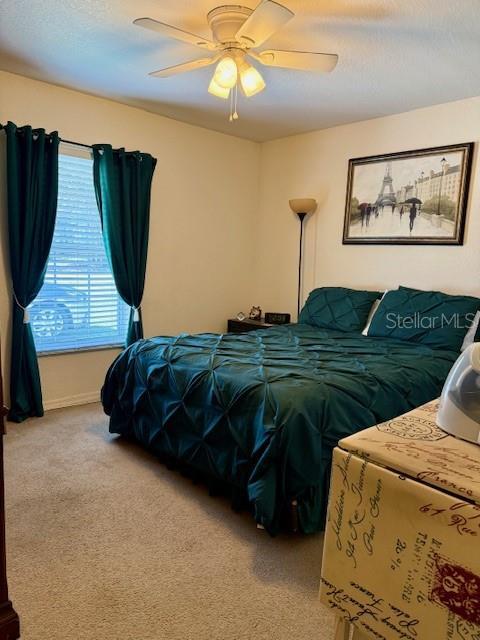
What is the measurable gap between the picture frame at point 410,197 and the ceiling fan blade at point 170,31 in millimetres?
2067

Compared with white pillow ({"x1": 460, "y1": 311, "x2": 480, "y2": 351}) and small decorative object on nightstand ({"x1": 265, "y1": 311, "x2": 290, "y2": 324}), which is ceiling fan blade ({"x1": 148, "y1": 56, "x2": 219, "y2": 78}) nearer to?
white pillow ({"x1": 460, "y1": 311, "x2": 480, "y2": 351})

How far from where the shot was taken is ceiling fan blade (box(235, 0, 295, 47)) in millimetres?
1817

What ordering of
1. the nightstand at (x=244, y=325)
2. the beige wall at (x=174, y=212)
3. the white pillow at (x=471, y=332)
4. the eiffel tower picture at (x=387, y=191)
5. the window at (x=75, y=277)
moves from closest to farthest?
the white pillow at (x=471, y=332), the beige wall at (x=174, y=212), the window at (x=75, y=277), the eiffel tower picture at (x=387, y=191), the nightstand at (x=244, y=325)

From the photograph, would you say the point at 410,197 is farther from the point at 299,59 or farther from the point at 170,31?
the point at 170,31

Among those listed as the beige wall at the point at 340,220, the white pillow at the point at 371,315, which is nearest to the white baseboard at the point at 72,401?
the beige wall at the point at 340,220

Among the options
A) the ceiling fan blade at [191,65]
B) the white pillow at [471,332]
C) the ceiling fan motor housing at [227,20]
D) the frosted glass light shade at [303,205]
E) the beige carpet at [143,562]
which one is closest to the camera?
the beige carpet at [143,562]

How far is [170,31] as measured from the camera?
6.86 ft

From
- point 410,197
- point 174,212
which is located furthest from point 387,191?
point 174,212

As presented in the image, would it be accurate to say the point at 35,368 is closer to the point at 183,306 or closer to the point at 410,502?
the point at 183,306

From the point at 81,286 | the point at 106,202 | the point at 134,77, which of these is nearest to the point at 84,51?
the point at 134,77

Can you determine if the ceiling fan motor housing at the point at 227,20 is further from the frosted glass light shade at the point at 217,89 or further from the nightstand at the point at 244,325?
the nightstand at the point at 244,325

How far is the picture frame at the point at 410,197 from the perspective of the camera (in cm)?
341

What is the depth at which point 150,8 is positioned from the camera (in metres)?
2.23

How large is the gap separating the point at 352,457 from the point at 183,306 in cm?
349
